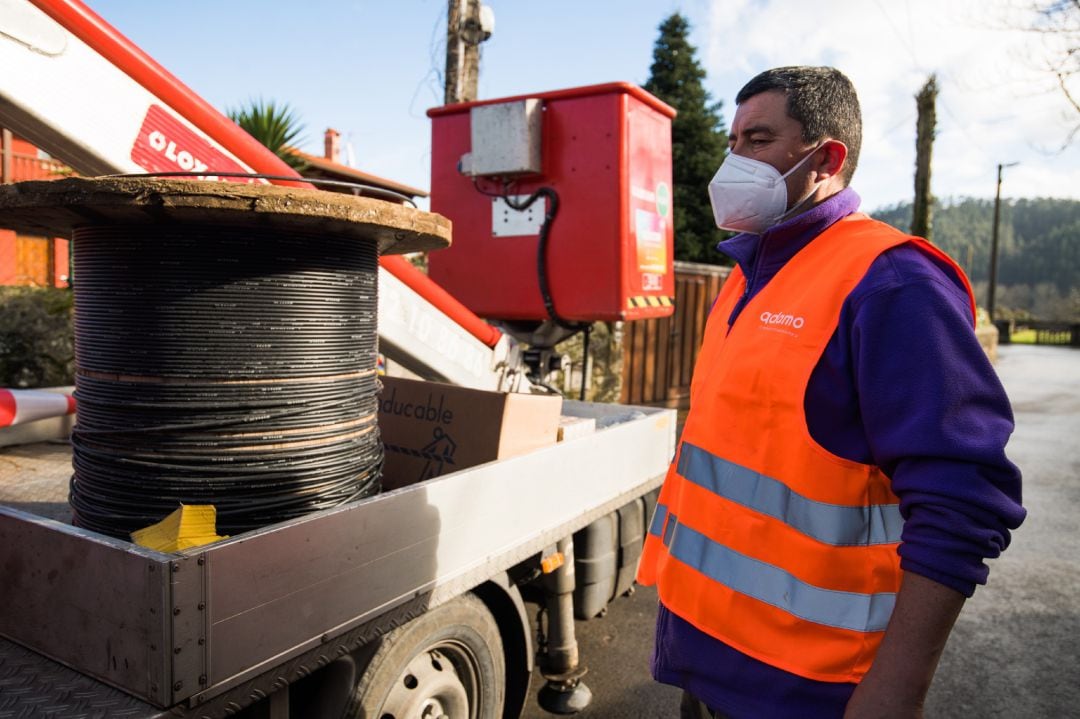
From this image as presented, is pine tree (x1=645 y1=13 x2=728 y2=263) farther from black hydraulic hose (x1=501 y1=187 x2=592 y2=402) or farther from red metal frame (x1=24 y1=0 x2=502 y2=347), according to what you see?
red metal frame (x1=24 y1=0 x2=502 y2=347)

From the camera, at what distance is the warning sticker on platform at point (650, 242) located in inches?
186

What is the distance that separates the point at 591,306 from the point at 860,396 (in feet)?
10.8

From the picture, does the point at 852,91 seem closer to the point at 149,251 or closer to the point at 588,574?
the point at 149,251

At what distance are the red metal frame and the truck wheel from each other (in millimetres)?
1457

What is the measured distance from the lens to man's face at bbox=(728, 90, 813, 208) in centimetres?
175

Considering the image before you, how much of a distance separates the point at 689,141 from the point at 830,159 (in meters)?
20.9

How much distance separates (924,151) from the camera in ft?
57.7

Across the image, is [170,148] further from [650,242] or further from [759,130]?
[650,242]

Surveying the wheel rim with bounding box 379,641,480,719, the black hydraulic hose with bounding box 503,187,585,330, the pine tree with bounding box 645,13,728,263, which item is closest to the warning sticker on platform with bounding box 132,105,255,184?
the wheel rim with bounding box 379,641,480,719

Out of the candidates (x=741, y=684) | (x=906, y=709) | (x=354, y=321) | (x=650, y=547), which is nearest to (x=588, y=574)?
(x=650, y=547)

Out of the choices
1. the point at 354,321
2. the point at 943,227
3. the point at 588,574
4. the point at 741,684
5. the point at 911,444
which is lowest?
the point at 588,574

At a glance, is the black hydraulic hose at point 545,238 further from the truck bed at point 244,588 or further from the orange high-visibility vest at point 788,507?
the orange high-visibility vest at point 788,507

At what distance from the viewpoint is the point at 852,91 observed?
5.84 feet

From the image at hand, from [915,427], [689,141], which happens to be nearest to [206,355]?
[915,427]
